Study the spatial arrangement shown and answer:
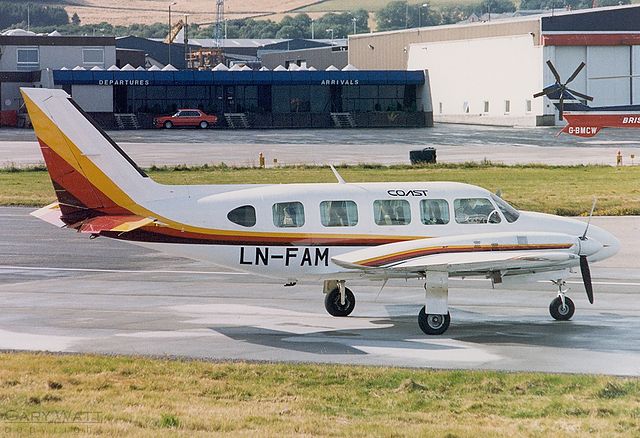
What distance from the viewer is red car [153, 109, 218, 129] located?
97.9 meters

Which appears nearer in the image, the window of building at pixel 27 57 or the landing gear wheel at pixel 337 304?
the landing gear wheel at pixel 337 304

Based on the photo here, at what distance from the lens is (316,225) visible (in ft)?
66.1

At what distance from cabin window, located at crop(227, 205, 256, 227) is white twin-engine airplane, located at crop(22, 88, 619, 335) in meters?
0.02

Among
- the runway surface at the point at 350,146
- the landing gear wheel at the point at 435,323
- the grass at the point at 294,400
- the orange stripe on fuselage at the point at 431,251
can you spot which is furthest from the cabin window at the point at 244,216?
the runway surface at the point at 350,146

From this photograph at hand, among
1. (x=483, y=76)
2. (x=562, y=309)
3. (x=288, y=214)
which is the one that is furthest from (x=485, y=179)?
(x=483, y=76)

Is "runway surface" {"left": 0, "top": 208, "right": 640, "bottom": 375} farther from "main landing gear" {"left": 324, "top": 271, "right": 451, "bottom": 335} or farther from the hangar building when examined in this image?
the hangar building

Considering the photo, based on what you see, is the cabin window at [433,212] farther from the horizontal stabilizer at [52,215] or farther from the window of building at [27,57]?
the window of building at [27,57]

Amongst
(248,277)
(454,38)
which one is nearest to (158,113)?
(454,38)

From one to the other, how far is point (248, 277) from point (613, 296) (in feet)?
28.5

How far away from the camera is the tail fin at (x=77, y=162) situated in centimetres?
1964

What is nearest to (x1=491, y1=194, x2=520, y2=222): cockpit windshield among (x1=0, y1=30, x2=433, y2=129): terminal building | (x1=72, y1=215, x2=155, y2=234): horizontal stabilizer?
(x1=72, y1=215, x2=155, y2=234): horizontal stabilizer

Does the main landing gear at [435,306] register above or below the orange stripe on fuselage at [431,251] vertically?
below

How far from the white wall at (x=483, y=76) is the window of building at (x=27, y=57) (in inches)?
1465

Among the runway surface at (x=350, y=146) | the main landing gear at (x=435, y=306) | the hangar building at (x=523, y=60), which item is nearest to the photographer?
the main landing gear at (x=435, y=306)
